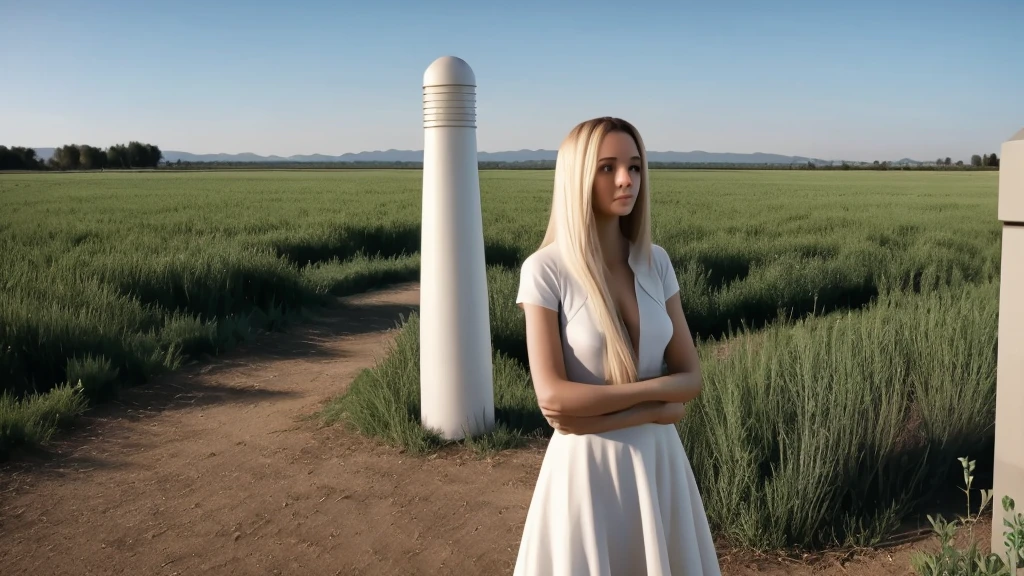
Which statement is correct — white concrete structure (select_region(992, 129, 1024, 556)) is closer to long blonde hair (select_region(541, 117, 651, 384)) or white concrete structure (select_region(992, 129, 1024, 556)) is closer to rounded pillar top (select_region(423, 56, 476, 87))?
long blonde hair (select_region(541, 117, 651, 384))

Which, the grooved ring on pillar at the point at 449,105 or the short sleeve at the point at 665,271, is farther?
the grooved ring on pillar at the point at 449,105

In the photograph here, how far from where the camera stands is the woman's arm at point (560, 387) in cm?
157

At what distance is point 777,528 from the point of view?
309 cm

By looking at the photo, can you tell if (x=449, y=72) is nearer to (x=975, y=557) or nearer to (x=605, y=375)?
(x=605, y=375)

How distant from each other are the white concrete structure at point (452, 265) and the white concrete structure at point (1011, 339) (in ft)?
6.92

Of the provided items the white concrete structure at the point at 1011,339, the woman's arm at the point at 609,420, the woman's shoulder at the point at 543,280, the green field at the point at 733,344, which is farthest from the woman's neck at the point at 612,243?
the green field at the point at 733,344

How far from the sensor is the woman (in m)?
1.58

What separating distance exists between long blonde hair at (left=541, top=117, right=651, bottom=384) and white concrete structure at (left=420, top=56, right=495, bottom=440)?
2157mm

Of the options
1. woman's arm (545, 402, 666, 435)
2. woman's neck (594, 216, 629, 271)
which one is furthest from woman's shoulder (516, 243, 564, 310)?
woman's arm (545, 402, 666, 435)

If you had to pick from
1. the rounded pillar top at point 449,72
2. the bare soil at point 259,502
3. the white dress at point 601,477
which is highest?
the rounded pillar top at point 449,72

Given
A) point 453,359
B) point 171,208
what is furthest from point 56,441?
point 171,208

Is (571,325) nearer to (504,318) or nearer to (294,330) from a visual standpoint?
(504,318)

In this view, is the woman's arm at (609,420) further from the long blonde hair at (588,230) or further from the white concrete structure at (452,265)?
the white concrete structure at (452,265)

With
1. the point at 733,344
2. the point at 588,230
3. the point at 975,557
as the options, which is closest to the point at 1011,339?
the point at 975,557
